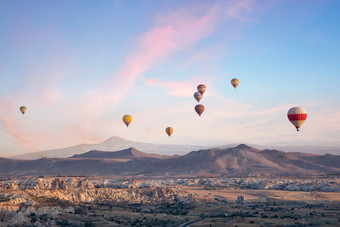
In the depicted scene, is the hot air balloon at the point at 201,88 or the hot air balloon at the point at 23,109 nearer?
the hot air balloon at the point at 201,88

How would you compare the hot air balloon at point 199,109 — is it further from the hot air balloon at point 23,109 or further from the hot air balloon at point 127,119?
the hot air balloon at point 23,109

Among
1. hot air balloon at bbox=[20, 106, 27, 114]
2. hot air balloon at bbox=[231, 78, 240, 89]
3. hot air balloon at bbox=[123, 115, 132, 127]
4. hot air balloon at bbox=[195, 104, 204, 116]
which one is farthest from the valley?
hot air balloon at bbox=[231, 78, 240, 89]

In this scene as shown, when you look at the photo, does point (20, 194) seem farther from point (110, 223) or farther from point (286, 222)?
point (286, 222)

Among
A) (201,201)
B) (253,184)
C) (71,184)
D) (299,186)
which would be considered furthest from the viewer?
(253,184)

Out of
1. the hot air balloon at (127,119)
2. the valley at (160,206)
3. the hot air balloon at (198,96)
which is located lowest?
the valley at (160,206)

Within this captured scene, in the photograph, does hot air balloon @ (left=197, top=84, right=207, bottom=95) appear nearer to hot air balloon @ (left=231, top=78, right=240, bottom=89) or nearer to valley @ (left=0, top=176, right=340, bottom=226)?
hot air balloon @ (left=231, top=78, right=240, bottom=89)

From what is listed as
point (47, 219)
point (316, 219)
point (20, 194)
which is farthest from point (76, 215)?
point (316, 219)

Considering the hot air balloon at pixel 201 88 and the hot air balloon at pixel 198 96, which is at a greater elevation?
the hot air balloon at pixel 201 88

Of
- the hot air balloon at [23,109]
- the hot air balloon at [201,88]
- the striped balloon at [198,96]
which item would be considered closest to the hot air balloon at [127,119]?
the striped balloon at [198,96]
